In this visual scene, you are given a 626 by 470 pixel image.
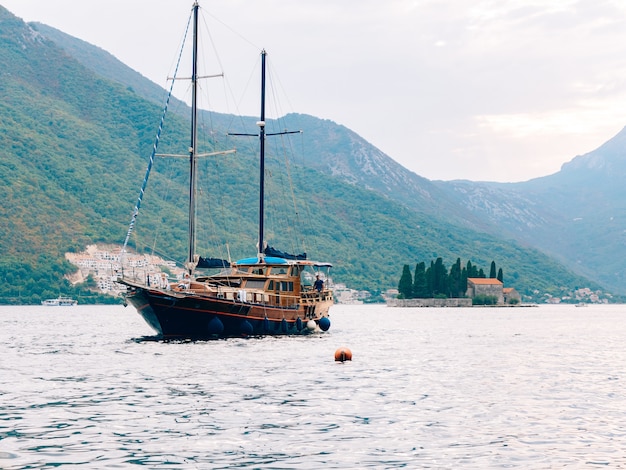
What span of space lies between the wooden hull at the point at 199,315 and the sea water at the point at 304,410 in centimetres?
721

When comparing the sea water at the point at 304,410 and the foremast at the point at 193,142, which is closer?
the sea water at the point at 304,410

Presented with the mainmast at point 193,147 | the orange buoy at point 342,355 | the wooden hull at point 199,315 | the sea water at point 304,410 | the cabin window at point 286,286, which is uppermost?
the mainmast at point 193,147

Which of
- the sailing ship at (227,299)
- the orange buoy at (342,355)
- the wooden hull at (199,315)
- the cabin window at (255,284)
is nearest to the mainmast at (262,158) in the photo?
the sailing ship at (227,299)

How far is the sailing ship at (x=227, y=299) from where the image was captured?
62.6m

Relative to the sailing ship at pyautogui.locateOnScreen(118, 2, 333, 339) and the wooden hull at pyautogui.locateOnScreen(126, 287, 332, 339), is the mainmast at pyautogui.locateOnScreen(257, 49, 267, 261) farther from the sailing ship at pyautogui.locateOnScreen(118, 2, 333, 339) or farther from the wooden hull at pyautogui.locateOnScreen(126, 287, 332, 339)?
the wooden hull at pyautogui.locateOnScreen(126, 287, 332, 339)

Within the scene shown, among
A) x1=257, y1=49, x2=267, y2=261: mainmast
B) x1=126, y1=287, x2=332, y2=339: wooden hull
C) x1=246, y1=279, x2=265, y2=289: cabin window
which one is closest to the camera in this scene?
x1=126, y1=287, x2=332, y2=339: wooden hull

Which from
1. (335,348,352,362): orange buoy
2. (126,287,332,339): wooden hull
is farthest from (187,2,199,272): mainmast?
(335,348,352,362): orange buoy

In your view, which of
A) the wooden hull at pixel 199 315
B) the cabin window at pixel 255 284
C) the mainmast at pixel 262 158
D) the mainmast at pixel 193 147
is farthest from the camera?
the mainmast at pixel 262 158

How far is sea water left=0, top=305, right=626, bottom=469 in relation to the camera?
22.6 metres

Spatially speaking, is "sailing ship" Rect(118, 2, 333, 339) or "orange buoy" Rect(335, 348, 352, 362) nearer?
"orange buoy" Rect(335, 348, 352, 362)

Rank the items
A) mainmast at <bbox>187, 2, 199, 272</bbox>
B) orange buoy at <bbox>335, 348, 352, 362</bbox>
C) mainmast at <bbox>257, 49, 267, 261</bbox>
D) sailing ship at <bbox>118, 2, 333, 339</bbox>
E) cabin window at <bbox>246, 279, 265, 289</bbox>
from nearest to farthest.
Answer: orange buoy at <bbox>335, 348, 352, 362</bbox> < sailing ship at <bbox>118, 2, 333, 339</bbox> < cabin window at <bbox>246, 279, 265, 289</bbox> < mainmast at <bbox>187, 2, 199, 272</bbox> < mainmast at <bbox>257, 49, 267, 261</bbox>

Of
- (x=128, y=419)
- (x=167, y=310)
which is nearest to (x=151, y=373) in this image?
(x=128, y=419)

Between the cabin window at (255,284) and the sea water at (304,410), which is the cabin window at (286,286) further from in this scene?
the sea water at (304,410)

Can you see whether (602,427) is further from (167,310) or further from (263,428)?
(167,310)
